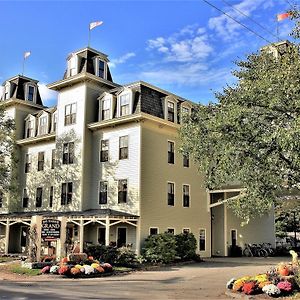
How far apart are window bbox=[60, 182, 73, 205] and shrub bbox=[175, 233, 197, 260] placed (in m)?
8.43

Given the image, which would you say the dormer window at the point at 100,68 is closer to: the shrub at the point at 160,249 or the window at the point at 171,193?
the window at the point at 171,193

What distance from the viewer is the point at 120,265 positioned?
78.2ft

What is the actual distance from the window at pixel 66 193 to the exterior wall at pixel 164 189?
600 cm

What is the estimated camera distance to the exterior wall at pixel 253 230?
3478cm

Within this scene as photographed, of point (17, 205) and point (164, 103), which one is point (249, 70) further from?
point (17, 205)

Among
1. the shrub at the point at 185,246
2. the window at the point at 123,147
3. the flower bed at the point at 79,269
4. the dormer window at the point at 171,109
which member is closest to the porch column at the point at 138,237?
the shrub at the point at 185,246

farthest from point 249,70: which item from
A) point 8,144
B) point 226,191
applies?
point 8,144

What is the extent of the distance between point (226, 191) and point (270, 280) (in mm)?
17610

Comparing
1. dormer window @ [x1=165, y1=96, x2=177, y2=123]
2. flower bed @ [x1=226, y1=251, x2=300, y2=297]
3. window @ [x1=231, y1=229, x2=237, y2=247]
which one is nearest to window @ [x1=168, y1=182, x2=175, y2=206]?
dormer window @ [x1=165, y1=96, x2=177, y2=123]

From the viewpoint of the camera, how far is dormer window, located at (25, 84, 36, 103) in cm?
3816

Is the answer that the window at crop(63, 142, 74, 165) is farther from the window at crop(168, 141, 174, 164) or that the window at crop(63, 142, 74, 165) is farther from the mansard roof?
the mansard roof

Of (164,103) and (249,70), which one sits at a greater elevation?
(164,103)

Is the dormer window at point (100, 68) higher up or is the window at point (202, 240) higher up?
the dormer window at point (100, 68)

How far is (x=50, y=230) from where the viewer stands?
74.3 feet
